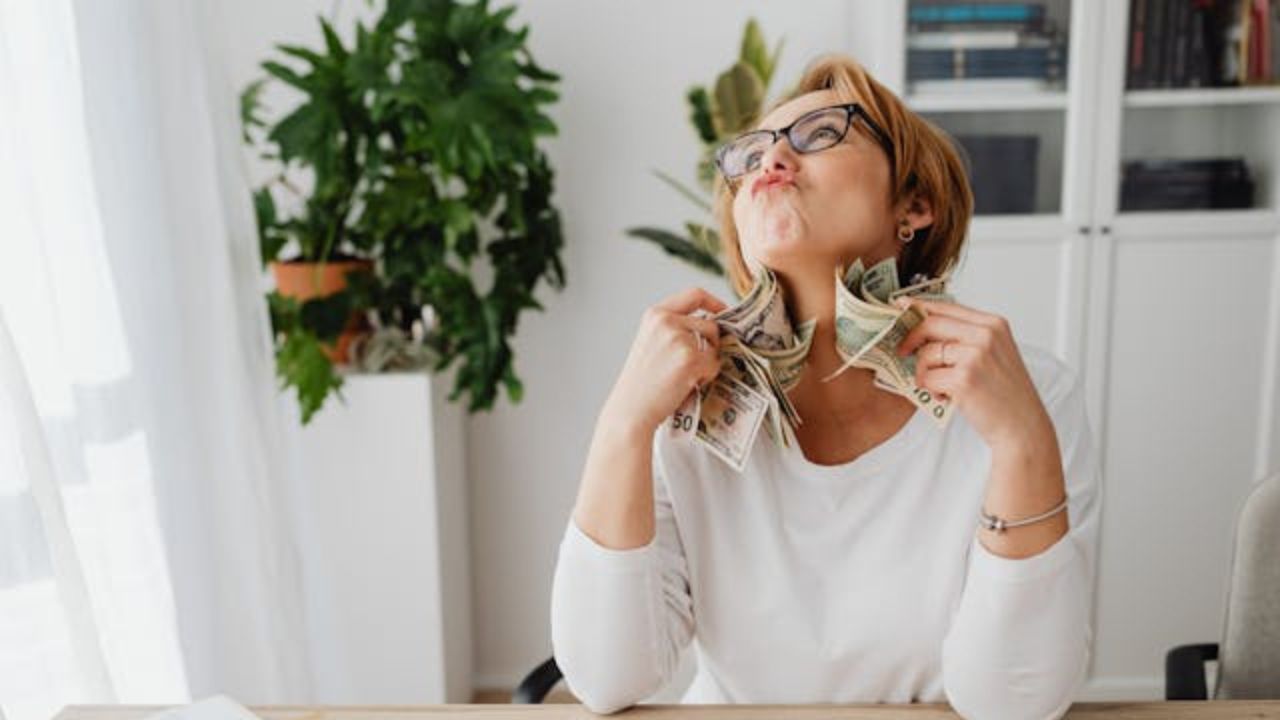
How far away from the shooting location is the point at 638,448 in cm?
129

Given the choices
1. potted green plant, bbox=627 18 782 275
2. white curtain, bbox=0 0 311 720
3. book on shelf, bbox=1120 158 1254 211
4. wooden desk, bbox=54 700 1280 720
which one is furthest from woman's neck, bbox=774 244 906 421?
book on shelf, bbox=1120 158 1254 211

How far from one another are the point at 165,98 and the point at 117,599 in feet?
2.70

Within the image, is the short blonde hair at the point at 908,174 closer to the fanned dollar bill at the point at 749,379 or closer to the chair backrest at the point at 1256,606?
the fanned dollar bill at the point at 749,379

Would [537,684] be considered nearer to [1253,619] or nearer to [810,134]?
[810,134]

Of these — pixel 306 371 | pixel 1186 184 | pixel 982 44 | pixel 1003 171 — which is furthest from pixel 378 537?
pixel 1186 184

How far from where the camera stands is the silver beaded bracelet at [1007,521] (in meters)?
1.20

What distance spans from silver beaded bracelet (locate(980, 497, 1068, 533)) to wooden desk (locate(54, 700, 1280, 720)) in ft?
0.74

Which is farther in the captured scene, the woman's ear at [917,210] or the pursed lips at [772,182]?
the woman's ear at [917,210]

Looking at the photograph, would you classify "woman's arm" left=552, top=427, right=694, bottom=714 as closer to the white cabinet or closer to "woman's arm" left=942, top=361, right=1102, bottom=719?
"woman's arm" left=942, top=361, right=1102, bottom=719

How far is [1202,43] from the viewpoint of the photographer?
273cm

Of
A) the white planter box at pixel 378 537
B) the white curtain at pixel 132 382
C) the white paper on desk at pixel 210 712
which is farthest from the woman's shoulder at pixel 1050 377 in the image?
the white planter box at pixel 378 537

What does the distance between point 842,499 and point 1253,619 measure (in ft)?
2.30

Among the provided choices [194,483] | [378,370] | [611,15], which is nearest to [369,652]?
[378,370]

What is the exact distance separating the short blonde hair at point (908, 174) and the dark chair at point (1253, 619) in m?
0.62
